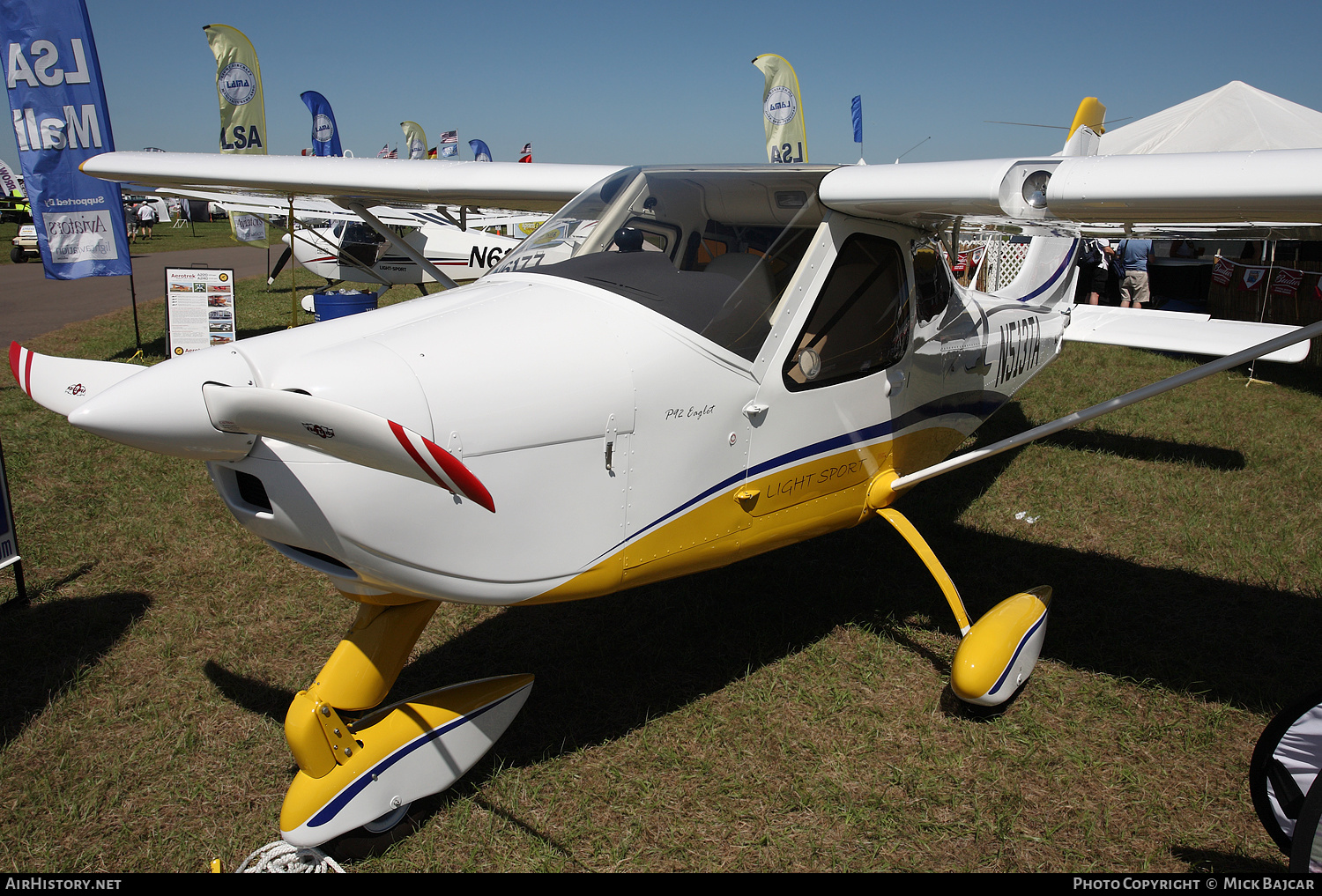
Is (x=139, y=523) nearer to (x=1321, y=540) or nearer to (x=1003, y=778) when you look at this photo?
(x=1003, y=778)

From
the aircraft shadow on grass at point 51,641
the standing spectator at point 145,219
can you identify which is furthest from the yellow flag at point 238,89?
the standing spectator at point 145,219

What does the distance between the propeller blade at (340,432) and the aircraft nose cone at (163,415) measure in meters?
0.05

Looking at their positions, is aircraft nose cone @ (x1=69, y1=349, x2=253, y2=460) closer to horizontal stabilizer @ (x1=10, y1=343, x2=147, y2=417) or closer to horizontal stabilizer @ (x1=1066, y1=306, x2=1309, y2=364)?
horizontal stabilizer @ (x1=10, y1=343, x2=147, y2=417)

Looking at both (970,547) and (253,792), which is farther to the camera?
(970,547)

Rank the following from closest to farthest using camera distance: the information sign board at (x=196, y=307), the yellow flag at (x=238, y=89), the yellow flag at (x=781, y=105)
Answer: the information sign board at (x=196, y=307)
the yellow flag at (x=238, y=89)
the yellow flag at (x=781, y=105)

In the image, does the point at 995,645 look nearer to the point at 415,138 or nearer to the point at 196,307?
the point at 196,307

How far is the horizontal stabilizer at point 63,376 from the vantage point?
2369 millimetres

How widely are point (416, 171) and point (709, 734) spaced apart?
11.1ft

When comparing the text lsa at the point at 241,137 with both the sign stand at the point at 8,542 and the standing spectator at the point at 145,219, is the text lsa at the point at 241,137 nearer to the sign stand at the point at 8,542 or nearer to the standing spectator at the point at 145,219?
the sign stand at the point at 8,542

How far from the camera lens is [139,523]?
515 centimetres

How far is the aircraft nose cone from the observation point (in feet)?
6.07

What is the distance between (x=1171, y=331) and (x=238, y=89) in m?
15.4

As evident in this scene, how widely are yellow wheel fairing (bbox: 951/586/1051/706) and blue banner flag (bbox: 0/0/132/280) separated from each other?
9279 millimetres

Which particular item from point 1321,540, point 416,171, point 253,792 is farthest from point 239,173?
point 1321,540
